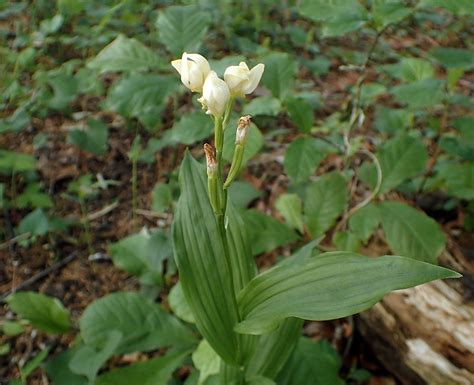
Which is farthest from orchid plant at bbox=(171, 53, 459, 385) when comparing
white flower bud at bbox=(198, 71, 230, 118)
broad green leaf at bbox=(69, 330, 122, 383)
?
broad green leaf at bbox=(69, 330, 122, 383)

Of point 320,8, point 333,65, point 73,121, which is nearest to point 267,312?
point 320,8

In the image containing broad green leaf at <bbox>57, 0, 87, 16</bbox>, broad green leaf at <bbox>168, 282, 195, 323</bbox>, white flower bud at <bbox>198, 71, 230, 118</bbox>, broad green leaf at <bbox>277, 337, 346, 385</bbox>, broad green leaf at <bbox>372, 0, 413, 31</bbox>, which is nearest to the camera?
white flower bud at <bbox>198, 71, 230, 118</bbox>

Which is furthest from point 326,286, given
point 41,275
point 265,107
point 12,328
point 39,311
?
point 41,275

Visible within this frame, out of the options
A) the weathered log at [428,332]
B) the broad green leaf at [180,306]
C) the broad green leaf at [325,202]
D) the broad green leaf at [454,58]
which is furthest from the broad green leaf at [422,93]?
the broad green leaf at [180,306]

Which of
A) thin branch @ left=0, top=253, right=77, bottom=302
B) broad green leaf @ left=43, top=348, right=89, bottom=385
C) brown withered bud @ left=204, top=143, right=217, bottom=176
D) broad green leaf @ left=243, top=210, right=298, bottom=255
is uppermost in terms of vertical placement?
brown withered bud @ left=204, top=143, right=217, bottom=176

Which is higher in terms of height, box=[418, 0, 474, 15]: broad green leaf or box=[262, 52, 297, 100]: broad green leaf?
Answer: box=[418, 0, 474, 15]: broad green leaf

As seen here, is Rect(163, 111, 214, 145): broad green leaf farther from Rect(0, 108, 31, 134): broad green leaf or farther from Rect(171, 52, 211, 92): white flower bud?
Rect(0, 108, 31, 134): broad green leaf
